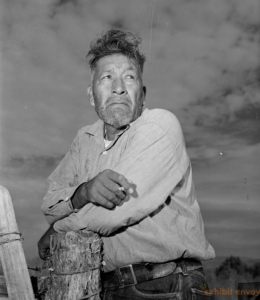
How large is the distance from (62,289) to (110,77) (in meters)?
2.18

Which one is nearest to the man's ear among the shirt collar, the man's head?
the man's head

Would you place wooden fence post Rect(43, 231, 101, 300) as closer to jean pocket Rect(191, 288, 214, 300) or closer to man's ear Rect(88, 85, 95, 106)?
jean pocket Rect(191, 288, 214, 300)

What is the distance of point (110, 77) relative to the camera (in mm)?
3367

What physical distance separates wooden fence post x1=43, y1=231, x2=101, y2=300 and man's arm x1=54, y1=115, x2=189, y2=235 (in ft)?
0.52

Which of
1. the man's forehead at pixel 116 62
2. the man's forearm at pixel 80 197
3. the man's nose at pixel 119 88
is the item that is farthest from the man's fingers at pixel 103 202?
the man's forehead at pixel 116 62

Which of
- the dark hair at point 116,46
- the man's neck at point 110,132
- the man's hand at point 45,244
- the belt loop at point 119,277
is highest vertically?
the dark hair at point 116,46

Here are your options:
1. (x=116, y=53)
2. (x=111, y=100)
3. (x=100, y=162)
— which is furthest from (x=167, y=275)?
(x=116, y=53)

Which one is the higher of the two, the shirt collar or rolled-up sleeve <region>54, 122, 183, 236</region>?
the shirt collar

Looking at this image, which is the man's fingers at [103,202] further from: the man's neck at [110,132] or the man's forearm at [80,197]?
the man's neck at [110,132]

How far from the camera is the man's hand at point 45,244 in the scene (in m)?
2.70

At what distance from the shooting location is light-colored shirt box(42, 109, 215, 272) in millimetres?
2227

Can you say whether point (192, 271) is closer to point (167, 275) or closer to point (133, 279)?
point (167, 275)

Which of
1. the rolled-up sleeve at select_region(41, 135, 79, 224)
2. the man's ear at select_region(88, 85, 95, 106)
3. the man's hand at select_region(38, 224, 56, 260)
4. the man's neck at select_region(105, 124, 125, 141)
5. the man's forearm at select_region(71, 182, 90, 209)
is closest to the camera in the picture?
the man's forearm at select_region(71, 182, 90, 209)

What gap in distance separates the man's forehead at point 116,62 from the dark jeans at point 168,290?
2.16m
